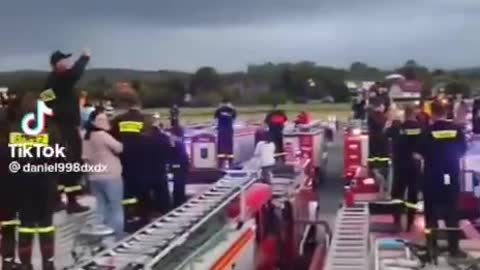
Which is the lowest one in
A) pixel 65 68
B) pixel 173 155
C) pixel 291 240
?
pixel 291 240

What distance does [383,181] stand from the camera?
41.0 feet

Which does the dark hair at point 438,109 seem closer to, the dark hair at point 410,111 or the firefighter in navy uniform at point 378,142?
the dark hair at point 410,111

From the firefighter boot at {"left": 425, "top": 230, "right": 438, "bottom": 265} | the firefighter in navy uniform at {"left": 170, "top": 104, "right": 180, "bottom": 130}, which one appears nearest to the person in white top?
the firefighter in navy uniform at {"left": 170, "top": 104, "right": 180, "bottom": 130}

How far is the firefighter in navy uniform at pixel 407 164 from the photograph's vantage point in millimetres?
10398

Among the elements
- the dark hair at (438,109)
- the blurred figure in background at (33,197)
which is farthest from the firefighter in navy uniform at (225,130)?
the blurred figure in background at (33,197)

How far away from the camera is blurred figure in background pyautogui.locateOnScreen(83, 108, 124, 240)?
27.6 feet

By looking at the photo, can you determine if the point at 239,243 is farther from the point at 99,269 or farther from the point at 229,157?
the point at 229,157

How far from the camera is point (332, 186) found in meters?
21.1

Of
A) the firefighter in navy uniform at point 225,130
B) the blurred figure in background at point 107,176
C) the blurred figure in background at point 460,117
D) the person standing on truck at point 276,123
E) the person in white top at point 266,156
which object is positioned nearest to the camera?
the blurred figure in background at point 107,176

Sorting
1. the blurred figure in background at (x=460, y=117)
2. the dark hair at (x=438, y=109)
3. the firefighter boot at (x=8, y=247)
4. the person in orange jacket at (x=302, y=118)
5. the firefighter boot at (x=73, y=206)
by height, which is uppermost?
the dark hair at (x=438, y=109)

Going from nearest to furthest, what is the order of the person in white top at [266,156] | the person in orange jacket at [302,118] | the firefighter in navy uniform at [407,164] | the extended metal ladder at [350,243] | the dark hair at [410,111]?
the extended metal ladder at [350,243] → the firefighter in navy uniform at [407,164] → the dark hair at [410,111] → the person in white top at [266,156] → the person in orange jacket at [302,118]

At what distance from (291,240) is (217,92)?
3.78m

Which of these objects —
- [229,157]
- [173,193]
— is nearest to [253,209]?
[173,193]

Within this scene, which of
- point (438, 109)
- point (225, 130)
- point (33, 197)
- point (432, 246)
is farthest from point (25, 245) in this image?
point (225, 130)
